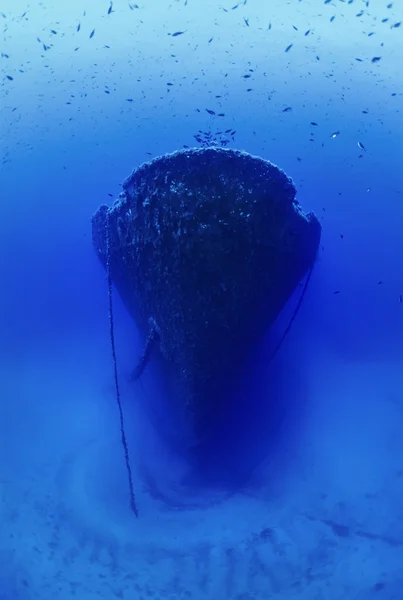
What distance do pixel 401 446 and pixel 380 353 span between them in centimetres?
239

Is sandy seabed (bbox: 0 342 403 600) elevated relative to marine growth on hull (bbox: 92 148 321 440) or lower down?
lower down

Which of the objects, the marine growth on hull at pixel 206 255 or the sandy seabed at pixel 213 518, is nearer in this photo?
the marine growth on hull at pixel 206 255

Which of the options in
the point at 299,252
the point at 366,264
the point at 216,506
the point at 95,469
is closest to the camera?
the point at 299,252

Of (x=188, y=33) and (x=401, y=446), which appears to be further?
(x=188, y=33)

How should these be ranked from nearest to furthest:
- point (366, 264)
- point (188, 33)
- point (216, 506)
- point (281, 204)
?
point (281, 204) < point (216, 506) < point (366, 264) < point (188, 33)

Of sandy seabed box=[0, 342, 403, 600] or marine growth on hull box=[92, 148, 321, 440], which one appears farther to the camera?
sandy seabed box=[0, 342, 403, 600]

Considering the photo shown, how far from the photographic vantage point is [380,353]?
10.1 m

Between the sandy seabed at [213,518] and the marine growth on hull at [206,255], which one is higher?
the marine growth on hull at [206,255]

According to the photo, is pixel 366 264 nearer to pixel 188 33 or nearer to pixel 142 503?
pixel 142 503

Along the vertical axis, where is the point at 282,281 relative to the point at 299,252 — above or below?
below

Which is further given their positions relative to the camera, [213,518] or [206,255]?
[213,518]

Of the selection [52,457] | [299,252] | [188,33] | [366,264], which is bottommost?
[52,457]

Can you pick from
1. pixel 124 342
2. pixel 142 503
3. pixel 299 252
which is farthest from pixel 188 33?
pixel 142 503

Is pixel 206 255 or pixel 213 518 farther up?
pixel 206 255
